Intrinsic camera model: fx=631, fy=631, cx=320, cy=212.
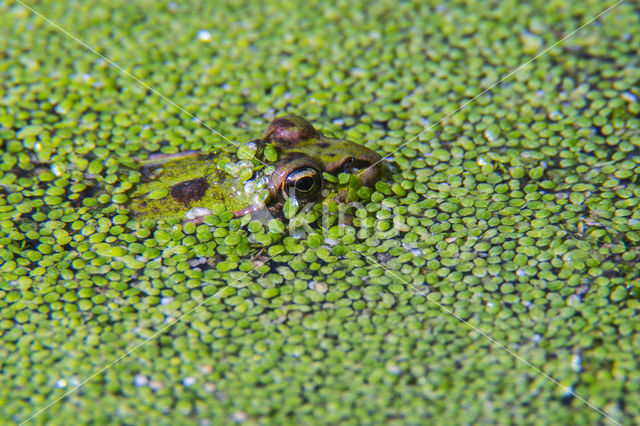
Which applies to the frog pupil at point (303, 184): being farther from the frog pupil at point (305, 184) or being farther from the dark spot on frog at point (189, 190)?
the dark spot on frog at point (189, 190)

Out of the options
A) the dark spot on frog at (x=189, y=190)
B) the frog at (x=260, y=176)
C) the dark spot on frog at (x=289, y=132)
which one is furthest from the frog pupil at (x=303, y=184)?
the dark spot on frog at (x=189, y=190)

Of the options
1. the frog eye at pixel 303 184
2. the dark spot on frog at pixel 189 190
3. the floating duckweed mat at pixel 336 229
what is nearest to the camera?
the floating duckweed mat at pixel 336 229

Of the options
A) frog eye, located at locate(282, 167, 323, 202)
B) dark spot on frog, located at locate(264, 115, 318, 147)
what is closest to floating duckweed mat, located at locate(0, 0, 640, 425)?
frog eye, located at locate(282, 167, 323, 202)

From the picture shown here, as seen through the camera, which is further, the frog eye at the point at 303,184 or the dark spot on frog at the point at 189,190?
the dark spot on frog at the point at 189,190

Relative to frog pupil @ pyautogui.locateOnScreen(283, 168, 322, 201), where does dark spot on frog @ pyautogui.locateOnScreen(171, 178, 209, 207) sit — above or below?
above

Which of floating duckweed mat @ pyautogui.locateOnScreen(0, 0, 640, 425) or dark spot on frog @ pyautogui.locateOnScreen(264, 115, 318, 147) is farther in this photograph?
dark spot on frog @ pyautogui.locateOnScreen(264, 115, 318, 147)

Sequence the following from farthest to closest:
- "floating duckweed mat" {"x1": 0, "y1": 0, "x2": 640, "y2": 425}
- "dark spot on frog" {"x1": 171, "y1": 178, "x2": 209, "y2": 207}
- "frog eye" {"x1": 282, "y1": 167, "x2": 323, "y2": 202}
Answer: "dark spot on frog" {"x1": 171, "y1": 178, "x2": 209, "y2": 207}, "frog eye" {"x1": 282, "y1": 167, "x2": 323, "y2": 202}, "floating duckweed mat" {"x1": 0, "y1": 0, "x2": 640, "y2": 425}

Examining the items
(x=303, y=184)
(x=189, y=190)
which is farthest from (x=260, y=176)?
(x=189, y=190)

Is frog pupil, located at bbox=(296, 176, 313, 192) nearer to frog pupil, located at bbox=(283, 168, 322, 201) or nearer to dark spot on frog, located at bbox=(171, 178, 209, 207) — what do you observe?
frog pupil, located at bbox=(283, 168, 322, 201)

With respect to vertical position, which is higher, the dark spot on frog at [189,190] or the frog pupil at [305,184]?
the dark spot on frog at [189,190]
